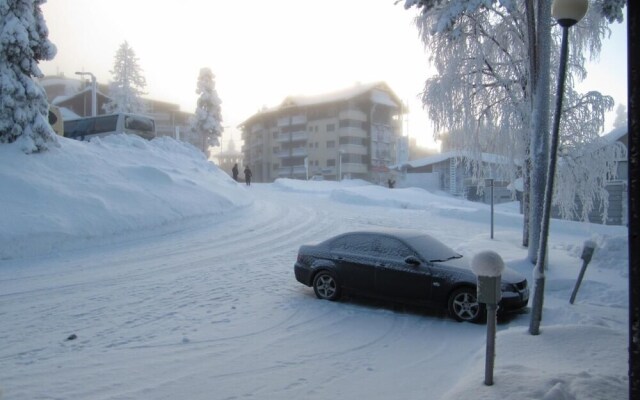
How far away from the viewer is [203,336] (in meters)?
A: 6.61

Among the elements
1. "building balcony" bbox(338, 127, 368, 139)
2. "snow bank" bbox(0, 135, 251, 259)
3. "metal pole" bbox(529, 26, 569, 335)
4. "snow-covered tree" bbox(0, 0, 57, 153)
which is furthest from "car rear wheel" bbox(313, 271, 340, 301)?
"building balcony" bbox(338, 127, 368, 139)

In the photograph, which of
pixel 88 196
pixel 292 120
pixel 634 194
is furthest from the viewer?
pixel 292 120

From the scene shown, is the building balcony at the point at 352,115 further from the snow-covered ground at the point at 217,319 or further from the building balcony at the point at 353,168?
the snow-covered ground at the point at 217,319

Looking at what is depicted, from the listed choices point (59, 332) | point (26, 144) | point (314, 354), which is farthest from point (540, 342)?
point (26, 144)

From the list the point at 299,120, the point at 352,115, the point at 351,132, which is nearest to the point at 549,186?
the point at 351,132

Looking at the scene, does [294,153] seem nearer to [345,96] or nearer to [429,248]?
[345,96]

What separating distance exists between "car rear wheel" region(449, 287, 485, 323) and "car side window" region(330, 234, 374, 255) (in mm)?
1788

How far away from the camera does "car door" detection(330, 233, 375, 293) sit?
28.0ft

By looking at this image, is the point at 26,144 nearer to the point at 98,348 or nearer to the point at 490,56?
the point at 98,348

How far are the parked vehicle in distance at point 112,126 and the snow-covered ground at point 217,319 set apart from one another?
38.5 feet

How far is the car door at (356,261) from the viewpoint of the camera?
8.52m

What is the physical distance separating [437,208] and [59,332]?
22.2 metres

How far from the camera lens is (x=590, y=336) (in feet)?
18.3

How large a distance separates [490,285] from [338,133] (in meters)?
61.0
